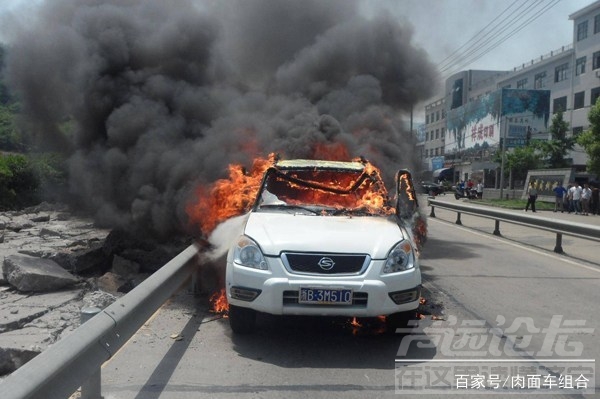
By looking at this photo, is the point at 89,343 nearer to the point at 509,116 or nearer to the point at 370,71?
the point at 370,71

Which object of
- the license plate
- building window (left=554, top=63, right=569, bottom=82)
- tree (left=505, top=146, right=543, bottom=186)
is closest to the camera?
the license plate

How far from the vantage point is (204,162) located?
433 inches

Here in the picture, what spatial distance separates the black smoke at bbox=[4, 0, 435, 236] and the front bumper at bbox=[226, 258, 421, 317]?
5.38 metres

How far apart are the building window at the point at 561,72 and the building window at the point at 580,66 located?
2.10m

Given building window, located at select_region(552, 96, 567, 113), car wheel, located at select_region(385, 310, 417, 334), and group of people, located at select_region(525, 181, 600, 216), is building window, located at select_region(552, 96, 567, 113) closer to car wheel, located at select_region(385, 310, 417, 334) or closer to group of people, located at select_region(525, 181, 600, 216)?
group of people, located at select_region(525, 181, 600, 216)

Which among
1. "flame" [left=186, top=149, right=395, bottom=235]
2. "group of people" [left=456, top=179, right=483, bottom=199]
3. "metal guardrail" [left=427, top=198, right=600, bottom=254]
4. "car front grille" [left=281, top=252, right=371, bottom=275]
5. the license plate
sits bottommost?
"group of people" [left=456, top=179, right=483, bottom=199]

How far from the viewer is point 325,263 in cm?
470

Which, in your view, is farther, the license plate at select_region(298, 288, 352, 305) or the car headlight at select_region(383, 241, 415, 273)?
the car headlight at select_region(383, 241, 415, 273)

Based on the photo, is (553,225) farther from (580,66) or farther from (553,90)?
(553,90)

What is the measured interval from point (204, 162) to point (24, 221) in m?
8.92

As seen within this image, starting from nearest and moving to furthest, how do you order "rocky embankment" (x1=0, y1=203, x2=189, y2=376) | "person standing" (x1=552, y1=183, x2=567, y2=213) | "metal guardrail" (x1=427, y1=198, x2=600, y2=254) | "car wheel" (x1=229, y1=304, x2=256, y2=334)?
1. "car wheel" (x1=229, y1=304, x2=256, y2=334)
2. "rocky embankment" (x1=0, y1=203, x2=189, y2=376)
3. "metal guardrail" (x1=427, y1=198, x2=600, y2=254)
4. "person standing" (x1=552, y1=183, x2=567, y2=213)

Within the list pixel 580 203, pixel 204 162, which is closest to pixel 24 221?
pixel 204 162

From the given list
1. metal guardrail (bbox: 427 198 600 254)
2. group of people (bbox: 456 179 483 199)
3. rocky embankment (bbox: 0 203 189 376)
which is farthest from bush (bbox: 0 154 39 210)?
group of people (bbox: 456 179 483 199)

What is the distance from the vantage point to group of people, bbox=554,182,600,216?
89.0ft
